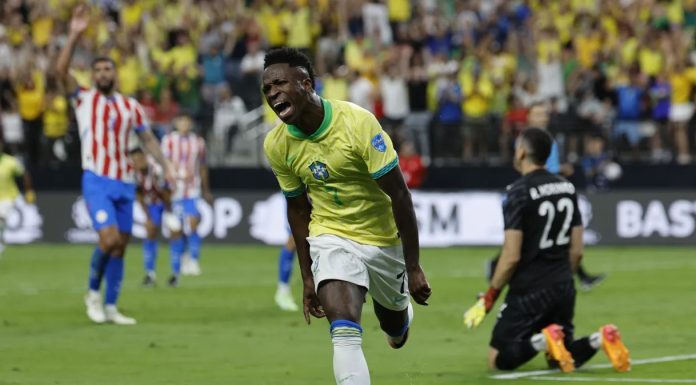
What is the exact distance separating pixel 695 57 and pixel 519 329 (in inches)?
701

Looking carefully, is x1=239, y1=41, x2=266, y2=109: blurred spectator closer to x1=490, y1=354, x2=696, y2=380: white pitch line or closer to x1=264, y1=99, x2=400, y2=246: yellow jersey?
x1=490, y1=354, x2=696, y2=380: white pitch line

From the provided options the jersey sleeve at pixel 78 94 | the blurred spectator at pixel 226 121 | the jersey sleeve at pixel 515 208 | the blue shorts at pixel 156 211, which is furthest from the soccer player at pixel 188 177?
the jersey sleeve at pixel 515 208

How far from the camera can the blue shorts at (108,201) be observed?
14539 millimetres

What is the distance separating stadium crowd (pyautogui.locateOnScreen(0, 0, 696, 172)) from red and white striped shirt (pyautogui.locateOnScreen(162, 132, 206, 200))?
4663mm

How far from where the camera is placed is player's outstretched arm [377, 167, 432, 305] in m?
8.09

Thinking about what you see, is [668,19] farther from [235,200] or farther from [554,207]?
[554,207]

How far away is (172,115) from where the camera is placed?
27781 mm

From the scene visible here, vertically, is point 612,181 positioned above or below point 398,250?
below

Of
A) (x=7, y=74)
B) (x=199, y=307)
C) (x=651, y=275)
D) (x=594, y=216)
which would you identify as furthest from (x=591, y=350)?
(x=7, y=74)

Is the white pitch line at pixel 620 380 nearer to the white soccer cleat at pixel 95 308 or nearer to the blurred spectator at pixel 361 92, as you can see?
the white soccer cleat at pixel 95 308

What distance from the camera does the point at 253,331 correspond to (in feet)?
46.8

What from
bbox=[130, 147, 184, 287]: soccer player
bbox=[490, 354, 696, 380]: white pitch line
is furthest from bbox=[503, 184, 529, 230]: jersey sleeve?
bbox=[130, 147, 184, 287]: soccer player

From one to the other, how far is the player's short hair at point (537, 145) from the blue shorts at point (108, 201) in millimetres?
5030

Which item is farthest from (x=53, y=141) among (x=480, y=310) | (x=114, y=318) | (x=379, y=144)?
(x=379, y=144)
